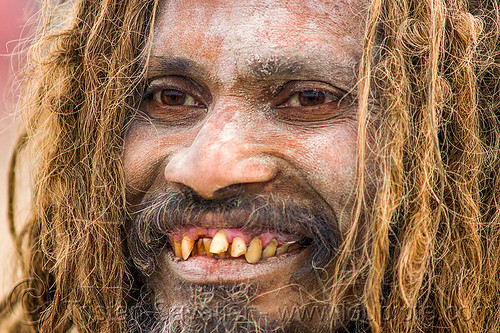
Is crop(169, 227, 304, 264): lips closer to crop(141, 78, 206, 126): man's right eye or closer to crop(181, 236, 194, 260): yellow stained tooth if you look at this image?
crop(181, 236, 194, 260): yellow stained tooth

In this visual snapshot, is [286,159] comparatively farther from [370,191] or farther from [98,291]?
[98,291]

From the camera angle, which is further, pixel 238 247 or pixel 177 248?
pixel 177 248

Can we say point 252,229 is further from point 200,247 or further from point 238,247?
point 200,247

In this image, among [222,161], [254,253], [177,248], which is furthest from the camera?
[177,248]

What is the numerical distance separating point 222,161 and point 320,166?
29 centimetres

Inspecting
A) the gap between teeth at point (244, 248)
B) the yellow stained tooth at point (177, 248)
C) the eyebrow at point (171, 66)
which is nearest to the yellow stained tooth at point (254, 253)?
the gap between teeth at point (244, 248)

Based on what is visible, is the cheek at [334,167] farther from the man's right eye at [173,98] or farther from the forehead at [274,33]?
the man's right eye at [173,98]

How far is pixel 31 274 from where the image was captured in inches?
107

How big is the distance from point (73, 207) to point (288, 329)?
890 millimetres

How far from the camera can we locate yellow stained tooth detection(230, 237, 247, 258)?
210 centimetres

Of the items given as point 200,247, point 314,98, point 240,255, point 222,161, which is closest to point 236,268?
point 240,255

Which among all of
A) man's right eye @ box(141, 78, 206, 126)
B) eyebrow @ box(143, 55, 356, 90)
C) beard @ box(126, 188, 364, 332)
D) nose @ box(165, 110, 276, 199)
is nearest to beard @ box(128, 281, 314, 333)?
beard @ box(126, 188, 364, 332)

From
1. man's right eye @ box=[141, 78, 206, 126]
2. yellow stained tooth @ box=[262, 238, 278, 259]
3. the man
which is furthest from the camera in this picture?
man's right eye @ box=[141, 78, 206, 126]

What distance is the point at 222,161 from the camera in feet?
6.57
